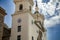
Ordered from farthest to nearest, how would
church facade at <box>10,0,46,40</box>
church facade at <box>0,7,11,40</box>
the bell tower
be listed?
1. the bell tower
2. church facade at <box>0,7,11,40</box>
3. church facade at <box>10,0,46,40</box>

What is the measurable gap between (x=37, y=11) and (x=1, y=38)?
57.0 ft

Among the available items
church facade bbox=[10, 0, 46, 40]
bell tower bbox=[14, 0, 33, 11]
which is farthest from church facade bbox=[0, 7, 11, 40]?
bell tower bbox=[14, 0, 33, 11]

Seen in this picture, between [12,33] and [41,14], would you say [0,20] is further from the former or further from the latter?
[41,14]

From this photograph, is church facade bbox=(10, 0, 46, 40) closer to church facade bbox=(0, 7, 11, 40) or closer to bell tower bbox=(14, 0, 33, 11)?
bell tower bbox=(14, 0, 33, 11)

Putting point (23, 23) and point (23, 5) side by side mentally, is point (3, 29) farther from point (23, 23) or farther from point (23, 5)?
point (23, 5)

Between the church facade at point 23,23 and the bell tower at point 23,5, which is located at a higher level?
the bell tower at point 23,5

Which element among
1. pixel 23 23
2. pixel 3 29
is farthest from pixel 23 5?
pixel 3 29

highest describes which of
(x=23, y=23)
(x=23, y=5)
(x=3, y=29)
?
(x=23, y=5)

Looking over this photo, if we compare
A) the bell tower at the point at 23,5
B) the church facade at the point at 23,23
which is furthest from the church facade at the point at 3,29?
the bell tower at the point at 23,5

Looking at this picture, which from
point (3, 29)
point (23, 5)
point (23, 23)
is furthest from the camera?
point (23, 5)

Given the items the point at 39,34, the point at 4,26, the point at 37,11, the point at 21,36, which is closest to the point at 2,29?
the point at 4,26

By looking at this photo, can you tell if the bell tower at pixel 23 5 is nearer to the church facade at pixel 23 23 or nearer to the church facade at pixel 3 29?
the church facade at pixel 23 23

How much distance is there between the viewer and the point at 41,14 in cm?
6153

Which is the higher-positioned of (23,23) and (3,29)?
(23,23)
